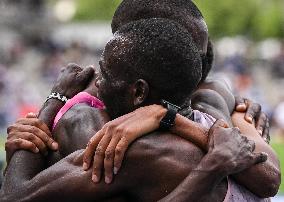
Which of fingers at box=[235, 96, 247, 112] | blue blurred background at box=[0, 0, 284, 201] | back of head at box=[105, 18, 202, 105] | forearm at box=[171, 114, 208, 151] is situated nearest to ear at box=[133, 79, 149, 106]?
back of head at box=[105, 18, 202, 105]

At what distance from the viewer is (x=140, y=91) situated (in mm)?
3402

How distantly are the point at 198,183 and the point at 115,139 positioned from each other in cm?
36

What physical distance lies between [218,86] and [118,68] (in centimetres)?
101

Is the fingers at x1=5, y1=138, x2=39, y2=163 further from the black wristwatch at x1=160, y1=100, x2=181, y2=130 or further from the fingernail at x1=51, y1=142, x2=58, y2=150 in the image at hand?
the black wristwatch at x1=160, y1=100, x2=181, y2=130

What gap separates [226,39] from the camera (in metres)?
36.2

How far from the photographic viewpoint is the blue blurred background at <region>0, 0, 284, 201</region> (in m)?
26.3

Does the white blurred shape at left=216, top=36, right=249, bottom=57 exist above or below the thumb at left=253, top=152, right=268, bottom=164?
below

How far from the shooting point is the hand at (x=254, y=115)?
4164 millimetres

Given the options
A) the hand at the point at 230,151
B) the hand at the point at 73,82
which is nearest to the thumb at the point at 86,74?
the hand at the point at 73,82

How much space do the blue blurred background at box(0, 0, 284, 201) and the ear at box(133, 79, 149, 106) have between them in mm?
19926

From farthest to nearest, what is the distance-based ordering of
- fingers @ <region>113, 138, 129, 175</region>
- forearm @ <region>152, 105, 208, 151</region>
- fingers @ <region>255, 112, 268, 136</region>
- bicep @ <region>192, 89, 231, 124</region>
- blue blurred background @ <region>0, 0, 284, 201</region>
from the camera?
1. blue blurred background @ <region>0, 0, 284, 201</region>
2. fingers @ <region>255, 112, 268, 136</region>
3. bicep @ <region>192, 89, 231, 124</region>
4. forearm @ <region>152, 105, 208, 151</region>
5. fingers @ <region>113, 138, 129, 175</region>

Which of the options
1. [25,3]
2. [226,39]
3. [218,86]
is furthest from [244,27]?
[218,86]

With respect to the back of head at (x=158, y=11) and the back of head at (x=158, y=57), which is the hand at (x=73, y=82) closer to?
the back of head at (x=158, y=11)

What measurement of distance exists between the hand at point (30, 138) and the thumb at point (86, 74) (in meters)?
0.36
